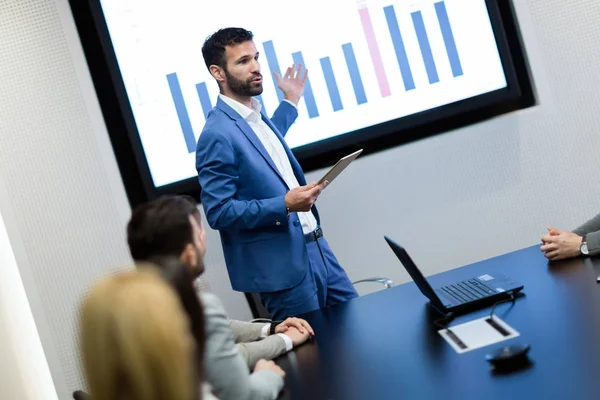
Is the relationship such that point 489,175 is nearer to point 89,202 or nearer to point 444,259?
point 444,259

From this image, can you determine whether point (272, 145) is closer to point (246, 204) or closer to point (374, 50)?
point (246, 204)

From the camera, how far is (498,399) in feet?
5.78

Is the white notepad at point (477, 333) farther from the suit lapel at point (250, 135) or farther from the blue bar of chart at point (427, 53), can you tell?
the blue bar of chart at point (427, 53)

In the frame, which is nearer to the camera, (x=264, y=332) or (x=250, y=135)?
(x=264, y=332)

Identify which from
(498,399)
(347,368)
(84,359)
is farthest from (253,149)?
(84,359)

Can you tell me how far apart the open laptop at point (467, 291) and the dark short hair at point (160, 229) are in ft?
2.55

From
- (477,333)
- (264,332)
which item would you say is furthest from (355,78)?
(477,333)

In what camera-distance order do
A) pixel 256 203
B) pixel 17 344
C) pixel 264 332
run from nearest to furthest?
pixel 264 332 < pixel 256 203 < pixel 17 344

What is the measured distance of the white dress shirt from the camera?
3.70 meters

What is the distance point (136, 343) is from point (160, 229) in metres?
0.94

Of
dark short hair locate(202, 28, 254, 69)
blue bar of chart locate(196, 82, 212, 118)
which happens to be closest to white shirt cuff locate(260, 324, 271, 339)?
dark short hair locate(202, 28, 254, 69)

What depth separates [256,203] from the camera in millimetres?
3449

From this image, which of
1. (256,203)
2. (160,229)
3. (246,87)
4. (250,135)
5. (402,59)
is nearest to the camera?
(160,229)

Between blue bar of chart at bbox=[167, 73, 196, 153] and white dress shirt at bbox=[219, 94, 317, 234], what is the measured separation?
2.28 feet
